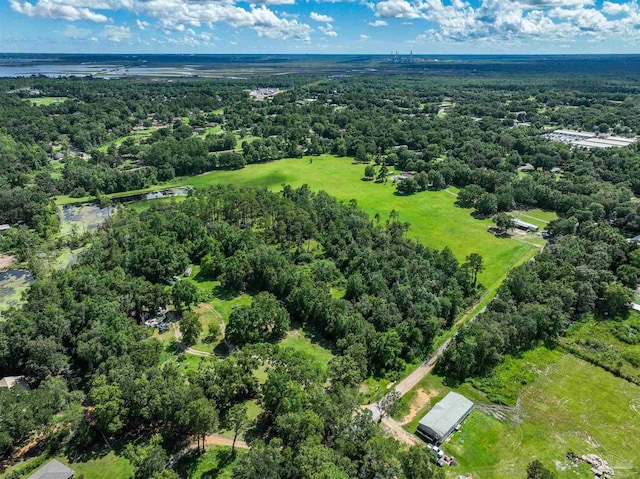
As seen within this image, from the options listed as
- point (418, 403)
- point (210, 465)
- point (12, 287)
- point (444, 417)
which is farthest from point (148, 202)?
point (444, 417)

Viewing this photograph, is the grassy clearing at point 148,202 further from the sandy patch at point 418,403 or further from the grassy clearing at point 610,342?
the grassy clearing at point 610,342

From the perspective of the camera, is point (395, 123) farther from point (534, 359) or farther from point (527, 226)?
point (534, 359)

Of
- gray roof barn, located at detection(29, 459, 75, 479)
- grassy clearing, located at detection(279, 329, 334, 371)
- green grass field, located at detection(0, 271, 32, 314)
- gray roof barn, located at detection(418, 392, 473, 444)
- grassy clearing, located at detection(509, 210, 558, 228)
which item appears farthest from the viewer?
grassy clearing, located at detection(509, 210, 558, 228)

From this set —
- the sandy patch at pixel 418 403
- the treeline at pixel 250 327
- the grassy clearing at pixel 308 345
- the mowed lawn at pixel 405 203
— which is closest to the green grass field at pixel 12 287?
the treeline at pixel 250 327

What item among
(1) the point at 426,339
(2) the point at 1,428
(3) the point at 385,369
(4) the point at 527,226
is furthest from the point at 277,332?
(4) the point at 527,226

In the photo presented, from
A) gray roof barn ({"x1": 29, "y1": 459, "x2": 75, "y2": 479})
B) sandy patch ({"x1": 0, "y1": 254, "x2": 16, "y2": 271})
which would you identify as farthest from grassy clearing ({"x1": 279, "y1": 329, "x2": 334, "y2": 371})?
sandy patch ({"x1": 0, "y1": 254, "x2": 16, "y2": 271})

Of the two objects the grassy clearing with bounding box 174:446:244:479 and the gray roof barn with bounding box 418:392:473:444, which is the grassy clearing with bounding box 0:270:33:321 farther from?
the gray roof barn with bounding box 418:392:473:444
